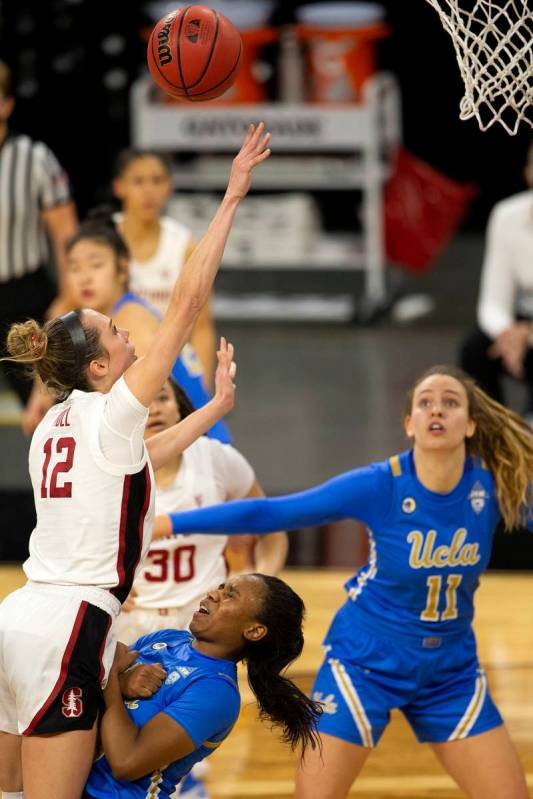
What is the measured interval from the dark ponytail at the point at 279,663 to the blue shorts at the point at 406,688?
0.65m

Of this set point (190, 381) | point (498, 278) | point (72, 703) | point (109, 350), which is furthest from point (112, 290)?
point (498, 278)

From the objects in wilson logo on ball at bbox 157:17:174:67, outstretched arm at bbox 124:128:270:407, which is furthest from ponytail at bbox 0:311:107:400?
wilson logo on ball at bbox 157:17:174:67

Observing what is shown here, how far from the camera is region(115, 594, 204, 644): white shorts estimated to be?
4176 mm

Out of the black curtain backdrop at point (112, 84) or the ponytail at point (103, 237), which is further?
the black curtain backdrop at point (112, 84)

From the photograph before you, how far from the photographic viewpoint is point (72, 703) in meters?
3.11

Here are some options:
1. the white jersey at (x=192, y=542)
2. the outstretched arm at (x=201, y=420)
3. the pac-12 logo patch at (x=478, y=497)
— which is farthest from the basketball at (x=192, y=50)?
the pac-12 logo patch at (x=478, y=497)

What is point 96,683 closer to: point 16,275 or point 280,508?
point 280,508

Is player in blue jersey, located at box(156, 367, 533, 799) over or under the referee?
under

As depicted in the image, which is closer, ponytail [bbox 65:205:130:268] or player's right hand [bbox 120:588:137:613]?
player's right hand [bbox 120:588:137:613]

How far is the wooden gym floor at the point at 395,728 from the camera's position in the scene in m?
4.62

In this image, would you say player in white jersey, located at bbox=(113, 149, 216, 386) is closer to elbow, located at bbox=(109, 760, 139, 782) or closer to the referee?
the referee

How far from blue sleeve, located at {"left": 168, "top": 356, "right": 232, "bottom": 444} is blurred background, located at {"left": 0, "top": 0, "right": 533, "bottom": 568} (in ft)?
7.05

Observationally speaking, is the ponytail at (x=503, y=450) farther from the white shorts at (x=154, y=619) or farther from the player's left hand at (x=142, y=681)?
the player's left hand at (x=142, y=681)

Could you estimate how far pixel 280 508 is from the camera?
3986mm
